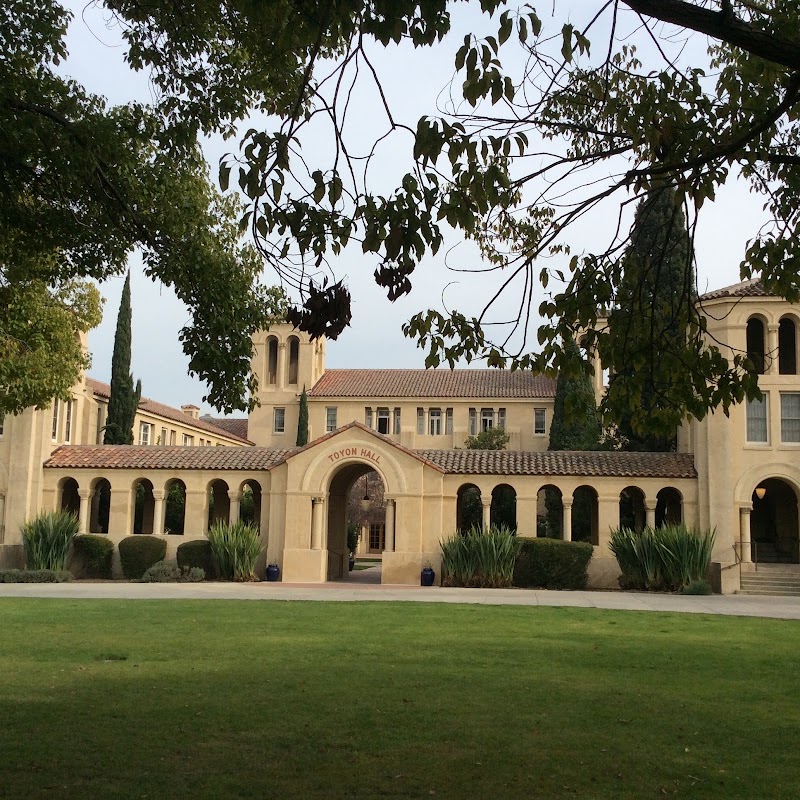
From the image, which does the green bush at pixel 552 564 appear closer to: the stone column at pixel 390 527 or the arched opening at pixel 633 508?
the arched opening at pixel 633 508

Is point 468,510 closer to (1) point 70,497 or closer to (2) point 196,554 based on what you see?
(2) point 196,554

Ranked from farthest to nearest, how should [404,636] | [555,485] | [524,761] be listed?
[555,485] < [404,636] < [524,761]

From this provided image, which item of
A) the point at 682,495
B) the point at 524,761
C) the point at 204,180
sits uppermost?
the point at 204,180

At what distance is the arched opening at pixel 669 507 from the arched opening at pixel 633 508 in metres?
0.71

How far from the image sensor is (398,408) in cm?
6159

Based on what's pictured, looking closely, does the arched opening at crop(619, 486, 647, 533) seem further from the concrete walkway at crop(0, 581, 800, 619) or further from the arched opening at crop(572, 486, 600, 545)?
the concrete walkway at crop(0, 581, 800, 619)

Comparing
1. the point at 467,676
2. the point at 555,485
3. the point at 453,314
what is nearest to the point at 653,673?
the point at 467,676

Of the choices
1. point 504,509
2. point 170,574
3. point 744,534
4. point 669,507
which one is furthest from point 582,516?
point 170,574

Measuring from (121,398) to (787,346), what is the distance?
28982 millimetres

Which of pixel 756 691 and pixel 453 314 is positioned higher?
pixel 453 314

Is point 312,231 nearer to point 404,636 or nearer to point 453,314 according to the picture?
point 453,314

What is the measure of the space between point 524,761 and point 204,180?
27.1ft

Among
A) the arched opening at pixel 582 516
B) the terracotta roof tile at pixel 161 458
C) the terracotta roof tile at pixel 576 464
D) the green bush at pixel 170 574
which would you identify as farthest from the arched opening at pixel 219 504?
the arched opening at pixel 582 516

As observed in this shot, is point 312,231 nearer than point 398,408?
Yes
